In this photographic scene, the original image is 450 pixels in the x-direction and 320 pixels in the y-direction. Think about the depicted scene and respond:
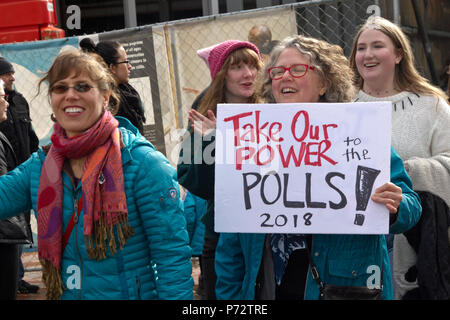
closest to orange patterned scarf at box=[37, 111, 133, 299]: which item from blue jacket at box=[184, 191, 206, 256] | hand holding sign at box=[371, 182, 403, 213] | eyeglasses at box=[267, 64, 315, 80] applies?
eyeglasses at box=[267, 64, 315, 80]

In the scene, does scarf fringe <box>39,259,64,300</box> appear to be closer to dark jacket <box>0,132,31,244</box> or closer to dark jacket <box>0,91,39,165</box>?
dark jacket <box>0,132,31,244</box>

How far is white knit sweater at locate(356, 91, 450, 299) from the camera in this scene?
333cm

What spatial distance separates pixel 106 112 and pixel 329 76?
3.13ft

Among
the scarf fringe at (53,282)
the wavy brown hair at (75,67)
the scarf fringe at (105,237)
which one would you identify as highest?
the wavy brown hair at (75,67)

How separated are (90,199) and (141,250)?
11.6 inches

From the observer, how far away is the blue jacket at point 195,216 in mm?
4922

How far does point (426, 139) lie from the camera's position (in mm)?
3430

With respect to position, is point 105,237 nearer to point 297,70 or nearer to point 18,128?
point 297,70

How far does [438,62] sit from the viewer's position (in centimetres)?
869

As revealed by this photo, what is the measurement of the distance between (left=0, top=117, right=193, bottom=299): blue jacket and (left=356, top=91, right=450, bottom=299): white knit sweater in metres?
1.35

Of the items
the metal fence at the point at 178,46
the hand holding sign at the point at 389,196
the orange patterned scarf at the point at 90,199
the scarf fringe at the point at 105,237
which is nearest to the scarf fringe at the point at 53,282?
the orange patterned scarf at the point at 90,199

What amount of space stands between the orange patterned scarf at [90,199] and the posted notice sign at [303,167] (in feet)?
1.46

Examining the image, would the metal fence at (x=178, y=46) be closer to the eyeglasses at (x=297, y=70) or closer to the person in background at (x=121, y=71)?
the person in background at (x=121, y=71)

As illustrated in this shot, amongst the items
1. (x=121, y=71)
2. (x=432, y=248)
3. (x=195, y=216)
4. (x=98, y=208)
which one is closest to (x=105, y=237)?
(x=98, y=208)
